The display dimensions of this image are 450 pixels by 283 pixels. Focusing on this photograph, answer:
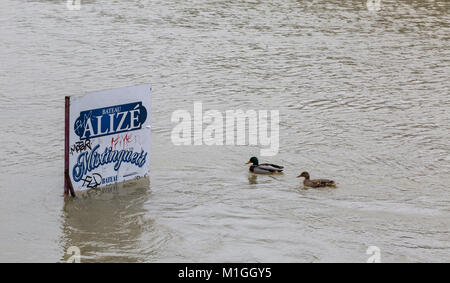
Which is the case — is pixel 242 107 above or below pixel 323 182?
above

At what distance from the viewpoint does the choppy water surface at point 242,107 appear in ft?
→ 41.7

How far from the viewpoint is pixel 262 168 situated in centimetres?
1511

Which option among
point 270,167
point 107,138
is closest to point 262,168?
point 270,167

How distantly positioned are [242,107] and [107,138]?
5671 millimetres

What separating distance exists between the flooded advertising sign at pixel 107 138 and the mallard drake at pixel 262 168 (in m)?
1.85

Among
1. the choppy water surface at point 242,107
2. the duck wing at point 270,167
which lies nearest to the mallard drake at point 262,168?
the duck wing at point 270,167

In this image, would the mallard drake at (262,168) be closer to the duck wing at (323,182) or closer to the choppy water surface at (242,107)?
the choppy water surface at (242,107)

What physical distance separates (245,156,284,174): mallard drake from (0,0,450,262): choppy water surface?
0.46 feet

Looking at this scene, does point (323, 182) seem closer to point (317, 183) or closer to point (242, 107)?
point (317, 183)

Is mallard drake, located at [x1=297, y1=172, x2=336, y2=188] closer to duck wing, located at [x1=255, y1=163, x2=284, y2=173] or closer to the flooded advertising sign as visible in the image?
duck wing, located at [x1=255, y1=163, x2=284, y2=173]

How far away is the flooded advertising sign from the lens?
13.6 metres

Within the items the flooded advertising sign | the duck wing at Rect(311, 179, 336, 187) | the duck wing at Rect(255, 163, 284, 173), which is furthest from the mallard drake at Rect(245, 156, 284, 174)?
the flooded advertising sign

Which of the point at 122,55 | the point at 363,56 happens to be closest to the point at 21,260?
the point at 122,55

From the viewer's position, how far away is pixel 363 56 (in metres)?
24.3
